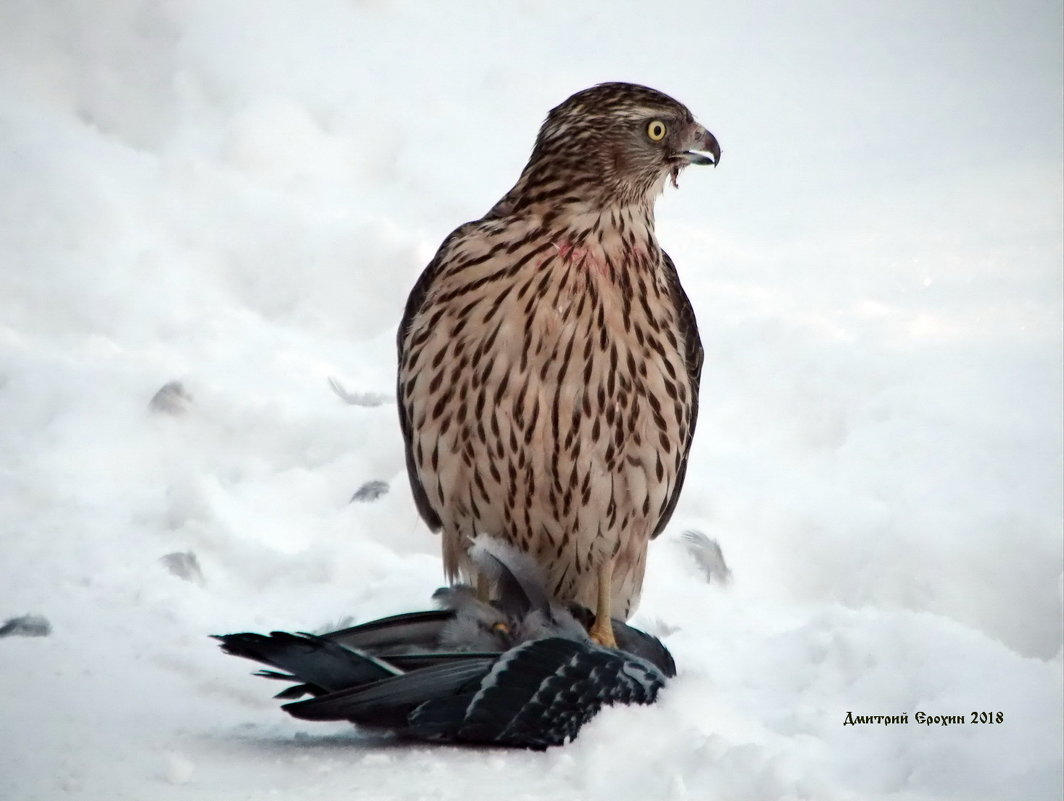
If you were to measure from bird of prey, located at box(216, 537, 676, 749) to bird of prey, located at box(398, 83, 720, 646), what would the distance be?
34cm

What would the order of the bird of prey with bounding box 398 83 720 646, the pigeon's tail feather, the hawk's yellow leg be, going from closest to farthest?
the pigeon's tail feather → the bird of prey with bounding box 398 83 720 646 → the hawk's yellow leg

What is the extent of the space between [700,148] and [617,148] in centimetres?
21

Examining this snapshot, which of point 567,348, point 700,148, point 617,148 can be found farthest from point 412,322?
point 700,148

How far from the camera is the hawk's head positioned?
2.92 meters

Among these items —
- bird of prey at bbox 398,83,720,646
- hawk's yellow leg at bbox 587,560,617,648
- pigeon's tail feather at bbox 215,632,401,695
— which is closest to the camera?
pigeon's tail feather at bbox 215,632,401,695

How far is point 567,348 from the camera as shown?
2.85 m

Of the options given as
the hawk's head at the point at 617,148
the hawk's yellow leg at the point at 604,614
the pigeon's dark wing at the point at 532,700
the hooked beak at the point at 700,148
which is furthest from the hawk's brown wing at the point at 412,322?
the pigeon's dark wing at the point at 532,700

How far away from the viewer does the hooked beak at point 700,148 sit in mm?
2955

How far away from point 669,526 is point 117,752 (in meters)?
2.27

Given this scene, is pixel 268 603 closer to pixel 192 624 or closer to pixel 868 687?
pixel 192 624

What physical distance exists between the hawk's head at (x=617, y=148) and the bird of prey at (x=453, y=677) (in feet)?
3.42

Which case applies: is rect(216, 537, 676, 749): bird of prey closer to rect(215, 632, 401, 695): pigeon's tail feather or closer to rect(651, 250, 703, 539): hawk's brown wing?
rect(215, 632, 401, 695): pigeon's tail feather

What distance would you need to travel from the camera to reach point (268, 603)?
3.58 meters

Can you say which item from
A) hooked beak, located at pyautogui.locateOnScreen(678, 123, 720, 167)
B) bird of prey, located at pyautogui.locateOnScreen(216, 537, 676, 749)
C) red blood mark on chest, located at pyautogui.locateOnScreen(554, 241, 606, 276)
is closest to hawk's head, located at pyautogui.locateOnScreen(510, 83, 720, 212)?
hooked beak, located at pyautogui.locateOnScreen(678, 123, 720, 167)
